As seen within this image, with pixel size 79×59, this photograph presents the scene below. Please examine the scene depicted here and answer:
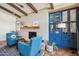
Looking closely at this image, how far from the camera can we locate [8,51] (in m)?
2.10

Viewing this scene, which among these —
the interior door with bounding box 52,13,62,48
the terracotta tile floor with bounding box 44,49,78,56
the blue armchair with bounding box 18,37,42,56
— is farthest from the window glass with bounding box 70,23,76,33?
the blue armchair with bounding box 18,37,42,56

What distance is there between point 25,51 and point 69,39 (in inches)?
35.7

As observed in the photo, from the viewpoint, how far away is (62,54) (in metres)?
2.13

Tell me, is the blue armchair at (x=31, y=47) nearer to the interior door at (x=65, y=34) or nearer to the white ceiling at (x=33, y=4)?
the interior door at (x=65, y=34)

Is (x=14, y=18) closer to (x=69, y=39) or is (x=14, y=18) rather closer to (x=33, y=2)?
(x=33, y=2)

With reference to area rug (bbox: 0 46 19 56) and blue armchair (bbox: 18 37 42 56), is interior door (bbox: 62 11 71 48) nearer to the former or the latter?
blue armchair (bbox: 18 37 42 56)

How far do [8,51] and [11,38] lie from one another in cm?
26

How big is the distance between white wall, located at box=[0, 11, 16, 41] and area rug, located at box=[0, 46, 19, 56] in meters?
0.22

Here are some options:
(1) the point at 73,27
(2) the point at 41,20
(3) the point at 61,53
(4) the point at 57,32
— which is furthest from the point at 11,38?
(1) the point at 73,27

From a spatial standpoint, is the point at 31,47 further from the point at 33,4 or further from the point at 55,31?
the point at 33,4

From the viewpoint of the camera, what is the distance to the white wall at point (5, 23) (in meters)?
2.10

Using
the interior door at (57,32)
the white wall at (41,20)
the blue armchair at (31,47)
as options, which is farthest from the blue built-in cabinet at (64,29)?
the blue armchair at (31,47)

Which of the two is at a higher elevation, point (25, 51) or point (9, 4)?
point (9, 4)

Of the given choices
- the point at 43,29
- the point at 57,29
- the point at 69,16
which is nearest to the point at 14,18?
the point at 43,29
